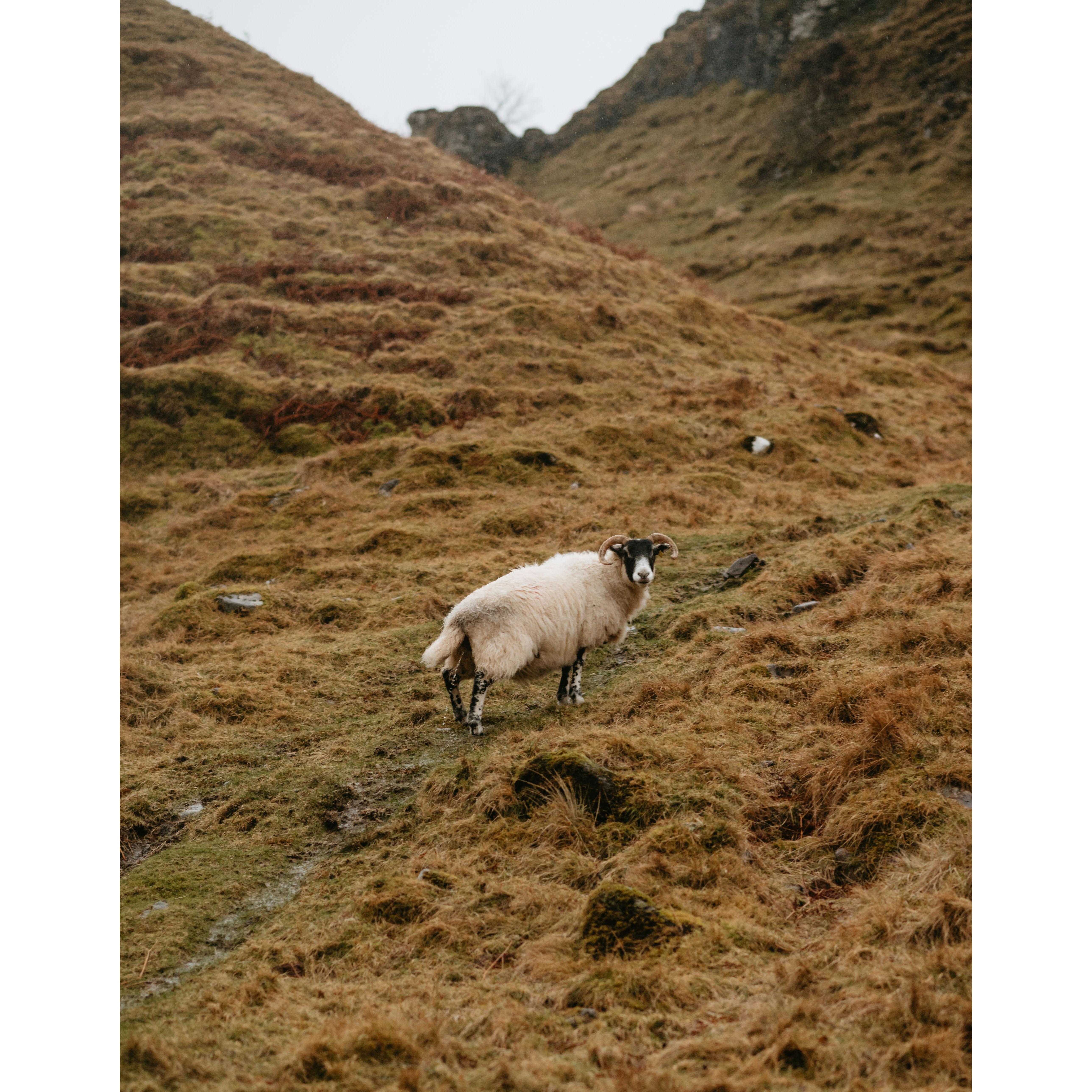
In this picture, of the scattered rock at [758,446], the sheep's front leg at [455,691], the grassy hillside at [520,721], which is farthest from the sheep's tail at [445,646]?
the scattered rock at [758,446]

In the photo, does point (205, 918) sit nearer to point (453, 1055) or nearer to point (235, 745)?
point (453, 1055)

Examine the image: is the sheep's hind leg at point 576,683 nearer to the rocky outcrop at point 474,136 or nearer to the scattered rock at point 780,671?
the scattered rock at point 780,671

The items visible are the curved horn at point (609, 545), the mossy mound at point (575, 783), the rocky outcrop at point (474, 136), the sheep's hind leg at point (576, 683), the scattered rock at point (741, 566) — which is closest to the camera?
the mossy mound at point (575, 783)

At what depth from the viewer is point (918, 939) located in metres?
4.75

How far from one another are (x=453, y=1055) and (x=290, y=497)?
15.0 meters

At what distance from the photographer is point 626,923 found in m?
5.24

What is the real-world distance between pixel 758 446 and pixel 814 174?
4525cm

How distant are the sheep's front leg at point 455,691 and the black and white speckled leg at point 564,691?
1125 millimetres

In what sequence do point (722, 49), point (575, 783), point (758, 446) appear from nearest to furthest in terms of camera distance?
point (575, 783) < point (758, 446) < point (722, 49)

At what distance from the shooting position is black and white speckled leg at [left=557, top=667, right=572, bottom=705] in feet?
31.8

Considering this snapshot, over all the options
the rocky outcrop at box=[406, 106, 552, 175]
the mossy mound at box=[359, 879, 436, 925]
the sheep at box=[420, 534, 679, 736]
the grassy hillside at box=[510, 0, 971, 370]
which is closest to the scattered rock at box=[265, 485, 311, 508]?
the sheep at box=[420, 534, 679, 736]

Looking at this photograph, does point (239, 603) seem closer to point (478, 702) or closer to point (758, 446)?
point (478, 702)

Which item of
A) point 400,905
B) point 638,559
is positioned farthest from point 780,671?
point 400,905

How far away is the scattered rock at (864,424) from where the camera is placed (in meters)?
22.3
